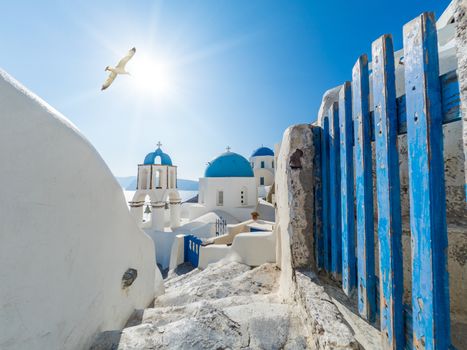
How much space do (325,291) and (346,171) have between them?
0.83 m

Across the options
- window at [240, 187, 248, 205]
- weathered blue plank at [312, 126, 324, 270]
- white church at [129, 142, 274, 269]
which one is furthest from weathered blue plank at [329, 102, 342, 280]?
window at [240, 187, 248, 205]

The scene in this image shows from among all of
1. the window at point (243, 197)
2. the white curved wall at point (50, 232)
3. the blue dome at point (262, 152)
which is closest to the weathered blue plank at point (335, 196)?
the white curved wall at point (50, 232)

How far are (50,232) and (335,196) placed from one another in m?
1.83

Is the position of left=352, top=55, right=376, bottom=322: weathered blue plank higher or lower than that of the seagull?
lower

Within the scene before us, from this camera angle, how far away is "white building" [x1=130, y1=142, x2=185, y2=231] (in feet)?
42.5

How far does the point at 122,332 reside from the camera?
152cm

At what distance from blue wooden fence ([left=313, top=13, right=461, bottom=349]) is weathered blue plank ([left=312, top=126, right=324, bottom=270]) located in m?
0.18

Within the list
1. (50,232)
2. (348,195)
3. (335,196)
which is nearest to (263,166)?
(335,196)

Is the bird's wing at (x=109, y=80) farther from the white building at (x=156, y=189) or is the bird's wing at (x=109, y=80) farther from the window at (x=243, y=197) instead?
the window at (x=243, y=197)

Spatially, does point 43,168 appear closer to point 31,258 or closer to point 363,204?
point 31,258

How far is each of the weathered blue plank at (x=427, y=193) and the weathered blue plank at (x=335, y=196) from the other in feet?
2.12

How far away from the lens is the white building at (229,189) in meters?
15.8

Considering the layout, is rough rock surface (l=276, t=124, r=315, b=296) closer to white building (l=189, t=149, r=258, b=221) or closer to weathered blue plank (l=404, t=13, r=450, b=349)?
weathered blue plank (l=404, t=13, r=450, b=349)

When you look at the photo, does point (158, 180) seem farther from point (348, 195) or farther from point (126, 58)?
point (348, 195)
